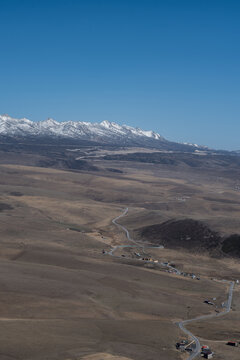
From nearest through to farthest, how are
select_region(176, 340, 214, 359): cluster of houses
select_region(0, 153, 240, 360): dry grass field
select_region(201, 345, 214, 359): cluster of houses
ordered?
select_region(201, 345, 214, 359): cluster of houses
select_region(176, 340, 214, 359): cluster of houses
select_region(0, 153, 240, 360): dry grass field

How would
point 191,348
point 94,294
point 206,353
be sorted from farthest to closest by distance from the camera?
1. point 94,294
2. point 191,348
3. point 206,353

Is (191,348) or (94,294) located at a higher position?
(191,348)

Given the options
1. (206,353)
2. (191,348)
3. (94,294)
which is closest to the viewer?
(206,353)

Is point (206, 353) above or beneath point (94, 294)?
above

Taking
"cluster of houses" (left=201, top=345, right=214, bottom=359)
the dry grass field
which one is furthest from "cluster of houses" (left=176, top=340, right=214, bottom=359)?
the dry grass field

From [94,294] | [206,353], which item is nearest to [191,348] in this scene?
[206,353]

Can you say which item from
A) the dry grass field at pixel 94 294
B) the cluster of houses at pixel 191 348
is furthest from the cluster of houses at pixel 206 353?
the dry grass field at pixel 94 294

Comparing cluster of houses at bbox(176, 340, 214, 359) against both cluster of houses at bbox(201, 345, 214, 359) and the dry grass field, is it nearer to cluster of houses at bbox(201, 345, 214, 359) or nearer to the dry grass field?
cluster of houses at bbox(201, 345, 214, 359)

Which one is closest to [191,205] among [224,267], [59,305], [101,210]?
[101,210]

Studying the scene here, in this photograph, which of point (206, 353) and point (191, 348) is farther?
point (191, 348)

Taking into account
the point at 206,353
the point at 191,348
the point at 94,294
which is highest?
the point at 206,353

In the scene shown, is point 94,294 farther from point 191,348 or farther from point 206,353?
point 206,353
